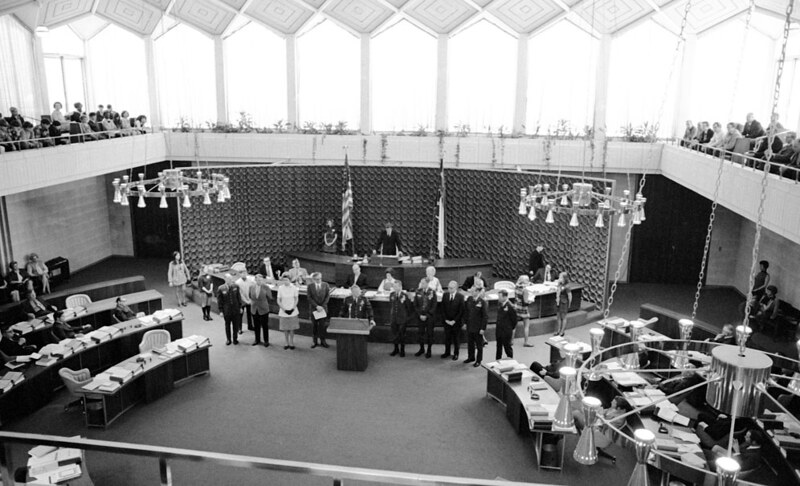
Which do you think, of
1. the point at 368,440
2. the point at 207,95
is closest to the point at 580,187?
the point at 368,440

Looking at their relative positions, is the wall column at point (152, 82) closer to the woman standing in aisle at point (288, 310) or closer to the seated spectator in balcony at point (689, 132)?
the woman standing in aisle at point (288, 310)

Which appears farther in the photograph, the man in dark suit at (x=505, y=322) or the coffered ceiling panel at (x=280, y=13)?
the coffered ceiling panel at (x=280, y=13)

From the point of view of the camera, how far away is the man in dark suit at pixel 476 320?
13.1m

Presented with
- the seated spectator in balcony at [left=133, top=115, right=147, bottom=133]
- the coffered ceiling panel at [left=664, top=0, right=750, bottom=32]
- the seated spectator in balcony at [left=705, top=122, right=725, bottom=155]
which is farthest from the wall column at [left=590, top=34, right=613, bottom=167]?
the seated spectator in balcony at [left=133, top=115, right=147, bottom=133]

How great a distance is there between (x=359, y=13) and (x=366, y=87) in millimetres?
2233

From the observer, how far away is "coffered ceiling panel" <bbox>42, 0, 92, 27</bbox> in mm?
18875

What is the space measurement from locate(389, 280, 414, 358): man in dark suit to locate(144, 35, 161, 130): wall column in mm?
12099

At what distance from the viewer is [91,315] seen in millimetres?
14430

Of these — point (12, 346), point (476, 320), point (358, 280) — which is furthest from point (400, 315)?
point (12, 346)

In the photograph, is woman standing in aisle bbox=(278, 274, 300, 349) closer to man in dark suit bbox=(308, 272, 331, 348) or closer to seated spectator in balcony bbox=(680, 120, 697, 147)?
man in dark suit bbox=(308, 272, 331, 348)

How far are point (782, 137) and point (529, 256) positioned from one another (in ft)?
22.4

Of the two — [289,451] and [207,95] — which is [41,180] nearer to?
[207,95]

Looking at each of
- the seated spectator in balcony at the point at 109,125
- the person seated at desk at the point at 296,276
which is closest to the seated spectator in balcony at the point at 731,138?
the person seated at desk at the point at 296,276

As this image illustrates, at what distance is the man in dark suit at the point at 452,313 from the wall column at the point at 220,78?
11.6 m
